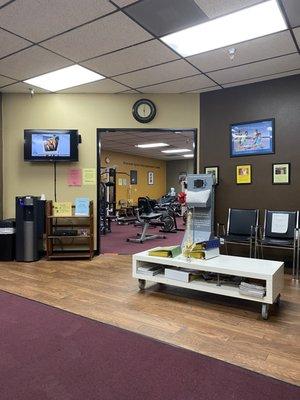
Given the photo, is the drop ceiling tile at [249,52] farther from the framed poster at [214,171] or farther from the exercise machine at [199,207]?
the framed poster at [214,171]

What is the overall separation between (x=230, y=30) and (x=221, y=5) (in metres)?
0.45

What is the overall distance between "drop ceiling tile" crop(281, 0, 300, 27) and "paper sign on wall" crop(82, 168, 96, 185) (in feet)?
11.0

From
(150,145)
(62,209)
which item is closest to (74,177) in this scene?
(62,209)

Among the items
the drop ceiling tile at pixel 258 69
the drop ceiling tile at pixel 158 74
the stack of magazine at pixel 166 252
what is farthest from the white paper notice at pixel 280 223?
the drop ceiling tile at pixel 158 74

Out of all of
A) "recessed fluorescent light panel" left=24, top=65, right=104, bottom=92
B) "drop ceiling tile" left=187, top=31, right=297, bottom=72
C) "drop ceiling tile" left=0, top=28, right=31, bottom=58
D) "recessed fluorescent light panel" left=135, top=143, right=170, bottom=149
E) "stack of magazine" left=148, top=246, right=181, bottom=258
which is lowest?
"stack of magazine" left=148, top=246, right=181, bottom=258

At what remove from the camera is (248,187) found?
4.55 meters

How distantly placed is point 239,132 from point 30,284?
3.53 m

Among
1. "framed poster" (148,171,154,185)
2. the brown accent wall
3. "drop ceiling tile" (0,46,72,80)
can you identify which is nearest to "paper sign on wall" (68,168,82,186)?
"drop ceiling tile" (0,46,72,80)

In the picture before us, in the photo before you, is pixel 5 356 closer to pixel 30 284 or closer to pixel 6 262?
pixel 30 284

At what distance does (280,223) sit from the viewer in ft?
13.6

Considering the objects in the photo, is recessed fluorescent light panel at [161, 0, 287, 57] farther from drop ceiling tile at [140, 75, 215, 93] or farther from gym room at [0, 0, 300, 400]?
drop ceiling tile at [140, 75, 215, 93]

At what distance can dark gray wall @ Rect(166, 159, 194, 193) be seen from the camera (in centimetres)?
1420

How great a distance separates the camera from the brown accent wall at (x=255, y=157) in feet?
13.8

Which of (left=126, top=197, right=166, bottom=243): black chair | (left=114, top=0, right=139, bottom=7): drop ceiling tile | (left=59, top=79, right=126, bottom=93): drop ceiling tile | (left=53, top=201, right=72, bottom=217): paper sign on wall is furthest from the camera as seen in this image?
(left=126, top=197, right=166, bottom=243): black chair
